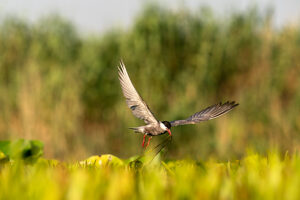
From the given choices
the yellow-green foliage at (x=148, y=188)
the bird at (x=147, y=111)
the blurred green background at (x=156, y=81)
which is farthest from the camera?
the blurred green background at (x=156, y=81)

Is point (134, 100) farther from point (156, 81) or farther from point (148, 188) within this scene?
point (156, 81)

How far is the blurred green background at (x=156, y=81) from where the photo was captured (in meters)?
10.9

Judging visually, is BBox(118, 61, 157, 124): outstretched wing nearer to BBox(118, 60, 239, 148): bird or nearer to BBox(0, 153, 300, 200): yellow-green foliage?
BBox(118, 60, 239, 148): bird

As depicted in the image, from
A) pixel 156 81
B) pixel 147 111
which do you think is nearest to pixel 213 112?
pixel 147 111

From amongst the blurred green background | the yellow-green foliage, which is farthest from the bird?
the blurred green background

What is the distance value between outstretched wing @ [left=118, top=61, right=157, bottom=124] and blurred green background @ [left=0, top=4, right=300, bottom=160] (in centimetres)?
766

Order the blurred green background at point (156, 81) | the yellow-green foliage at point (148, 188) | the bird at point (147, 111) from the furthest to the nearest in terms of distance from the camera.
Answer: the blurred green background at point (156, 81) < the bird at point (147, 111) < the yellow-green foliage at point (148, 188)

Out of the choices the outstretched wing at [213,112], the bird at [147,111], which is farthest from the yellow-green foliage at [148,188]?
the outstretched wing at [213,112]

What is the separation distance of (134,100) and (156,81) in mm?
10109

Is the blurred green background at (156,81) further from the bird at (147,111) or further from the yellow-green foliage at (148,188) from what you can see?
the yellow-green foliage at (148,188)

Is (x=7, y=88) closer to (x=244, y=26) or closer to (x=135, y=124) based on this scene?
(x=135, y=124)

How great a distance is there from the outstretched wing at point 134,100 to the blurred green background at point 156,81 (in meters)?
7.66

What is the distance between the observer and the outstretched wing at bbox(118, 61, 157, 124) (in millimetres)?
1999

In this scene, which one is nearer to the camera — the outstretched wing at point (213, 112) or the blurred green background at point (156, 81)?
the outstretched wing at point (213, 112)
